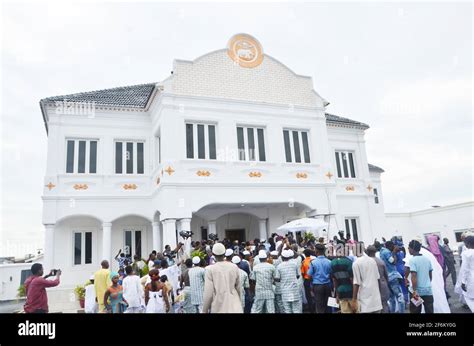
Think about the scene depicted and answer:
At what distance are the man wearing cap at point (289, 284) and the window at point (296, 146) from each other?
9008 mm

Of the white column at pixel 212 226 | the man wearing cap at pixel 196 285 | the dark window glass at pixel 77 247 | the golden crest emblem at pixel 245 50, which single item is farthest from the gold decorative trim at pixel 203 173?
the man wearing cap at pixel 196 285

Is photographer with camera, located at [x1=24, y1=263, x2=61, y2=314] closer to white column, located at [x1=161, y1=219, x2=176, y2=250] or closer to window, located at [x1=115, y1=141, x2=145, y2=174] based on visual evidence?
white column, located at [x1=161, y1=219, x2=176, y2=250]

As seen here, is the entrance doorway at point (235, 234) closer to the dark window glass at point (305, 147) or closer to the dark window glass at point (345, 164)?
the dark window glass at point (305, 147)

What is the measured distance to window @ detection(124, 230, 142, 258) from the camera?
16391 mm

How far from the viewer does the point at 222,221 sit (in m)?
17.4

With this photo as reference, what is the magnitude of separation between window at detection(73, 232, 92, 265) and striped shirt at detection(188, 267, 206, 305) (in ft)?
33.6

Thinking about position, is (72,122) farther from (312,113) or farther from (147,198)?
(312,113)

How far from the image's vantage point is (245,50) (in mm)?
15648

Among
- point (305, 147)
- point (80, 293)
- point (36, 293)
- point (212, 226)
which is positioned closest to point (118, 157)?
point (212, 226)

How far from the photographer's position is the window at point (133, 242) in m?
16.4

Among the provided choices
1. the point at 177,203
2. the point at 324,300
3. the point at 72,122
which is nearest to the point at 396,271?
the point at 324,300

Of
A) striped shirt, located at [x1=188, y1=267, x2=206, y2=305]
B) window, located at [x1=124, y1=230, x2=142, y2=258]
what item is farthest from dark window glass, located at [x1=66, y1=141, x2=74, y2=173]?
striped shirt, located at [x1=188, y1=267, x2=206, y2=305]

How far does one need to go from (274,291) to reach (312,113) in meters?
10.9
